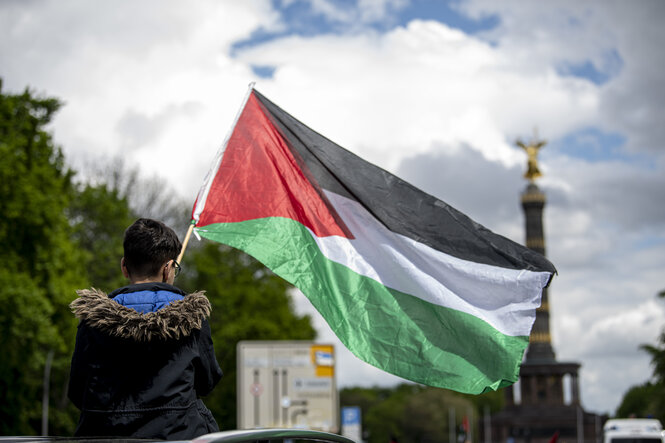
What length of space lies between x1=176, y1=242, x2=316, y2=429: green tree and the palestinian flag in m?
41.7

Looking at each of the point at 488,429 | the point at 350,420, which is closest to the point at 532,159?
the point at 488,429

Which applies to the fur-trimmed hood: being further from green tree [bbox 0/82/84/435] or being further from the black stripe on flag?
green tree [bbox 0/82/84/435]

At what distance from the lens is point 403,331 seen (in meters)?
6.64

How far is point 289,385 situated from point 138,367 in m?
27.2

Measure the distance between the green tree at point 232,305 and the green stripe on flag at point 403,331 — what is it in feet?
139

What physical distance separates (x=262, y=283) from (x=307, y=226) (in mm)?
46440

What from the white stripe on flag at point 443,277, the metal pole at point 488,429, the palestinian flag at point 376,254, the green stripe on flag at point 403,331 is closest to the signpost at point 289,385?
the palestinian flag at point 376,254

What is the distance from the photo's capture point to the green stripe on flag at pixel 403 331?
647cm

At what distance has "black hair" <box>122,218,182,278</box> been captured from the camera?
4172 mm

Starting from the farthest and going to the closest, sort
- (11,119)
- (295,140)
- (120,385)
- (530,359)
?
(530,359), (11,119), (295,140), (120,385)

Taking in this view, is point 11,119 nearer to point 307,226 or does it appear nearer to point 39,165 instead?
point 39,165

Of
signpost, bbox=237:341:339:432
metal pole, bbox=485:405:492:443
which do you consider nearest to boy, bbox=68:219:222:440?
signpost, bbox=237:341:339:432

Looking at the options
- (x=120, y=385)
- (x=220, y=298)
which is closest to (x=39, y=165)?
(x=220, y=298)

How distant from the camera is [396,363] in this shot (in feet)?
21.4
